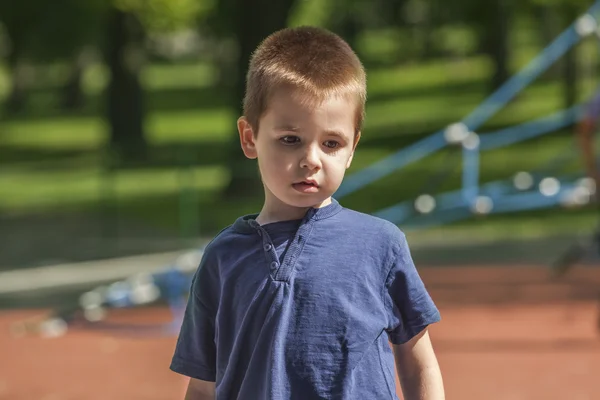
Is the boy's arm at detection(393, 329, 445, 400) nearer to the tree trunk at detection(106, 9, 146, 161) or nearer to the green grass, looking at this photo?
the green grass

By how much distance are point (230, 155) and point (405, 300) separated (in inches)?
602

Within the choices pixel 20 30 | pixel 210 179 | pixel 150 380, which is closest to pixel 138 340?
pixel 150 380

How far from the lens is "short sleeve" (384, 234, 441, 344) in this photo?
8.39ft

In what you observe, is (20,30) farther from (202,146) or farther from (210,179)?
(210,179)

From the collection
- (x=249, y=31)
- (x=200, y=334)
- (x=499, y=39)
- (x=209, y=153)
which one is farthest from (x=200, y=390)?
(x=499, y=39)

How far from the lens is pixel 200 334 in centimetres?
268

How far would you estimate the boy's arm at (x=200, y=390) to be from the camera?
271cm

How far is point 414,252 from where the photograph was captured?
13.8 m

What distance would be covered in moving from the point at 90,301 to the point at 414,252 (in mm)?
4680


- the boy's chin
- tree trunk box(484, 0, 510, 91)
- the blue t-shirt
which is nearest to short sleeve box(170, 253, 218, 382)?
the blue t-shirt

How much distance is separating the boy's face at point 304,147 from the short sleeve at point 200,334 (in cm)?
25

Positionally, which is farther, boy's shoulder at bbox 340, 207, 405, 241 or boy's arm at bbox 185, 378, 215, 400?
boy's arm at bbox 185, 378, 215, 400

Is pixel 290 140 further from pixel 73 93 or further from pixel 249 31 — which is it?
pixel 73 93

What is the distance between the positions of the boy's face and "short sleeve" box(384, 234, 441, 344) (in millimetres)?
199
